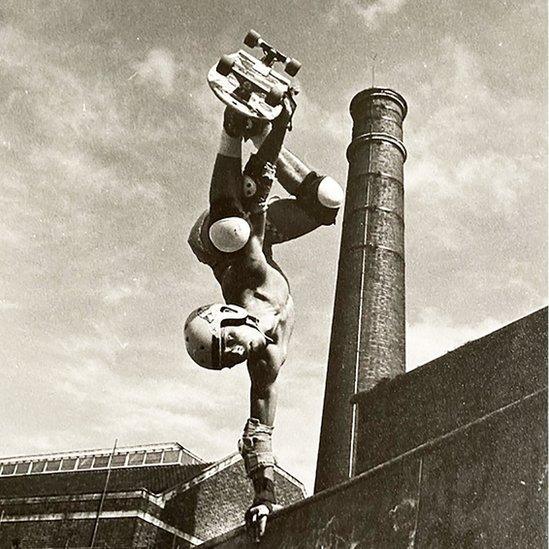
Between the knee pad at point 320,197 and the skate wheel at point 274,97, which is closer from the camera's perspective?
the skate wheel at point 274,97

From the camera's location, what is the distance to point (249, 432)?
448 centimetres

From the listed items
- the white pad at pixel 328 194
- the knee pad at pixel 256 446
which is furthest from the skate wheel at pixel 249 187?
the knee pad at pixel 256 446

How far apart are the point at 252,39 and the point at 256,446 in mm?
2507

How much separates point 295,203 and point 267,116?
3.12 feet

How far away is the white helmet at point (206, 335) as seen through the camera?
3.76 m

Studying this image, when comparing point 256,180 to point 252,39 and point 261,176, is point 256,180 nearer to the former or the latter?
point 261,176

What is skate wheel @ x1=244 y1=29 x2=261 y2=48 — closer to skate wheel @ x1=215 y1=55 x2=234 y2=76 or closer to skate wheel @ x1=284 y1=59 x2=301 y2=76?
skate wheel @ x1=284 y1=59 x2=301 y2=76

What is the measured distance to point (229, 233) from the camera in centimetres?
405

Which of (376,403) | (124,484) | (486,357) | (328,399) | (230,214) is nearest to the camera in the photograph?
(230,214)

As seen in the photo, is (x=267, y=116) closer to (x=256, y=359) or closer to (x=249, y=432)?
(x=256, y=359)

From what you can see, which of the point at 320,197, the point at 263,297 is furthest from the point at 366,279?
the point at 263,297

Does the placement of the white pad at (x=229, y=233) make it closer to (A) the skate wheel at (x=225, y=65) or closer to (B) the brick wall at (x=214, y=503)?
(A) the skate wheel at (x=225, y=65)

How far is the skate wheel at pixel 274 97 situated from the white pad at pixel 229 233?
69cm

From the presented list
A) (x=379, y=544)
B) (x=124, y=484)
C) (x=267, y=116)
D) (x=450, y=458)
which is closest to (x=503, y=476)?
(x=450, y=458)
